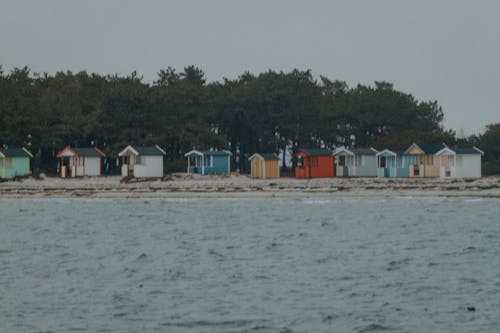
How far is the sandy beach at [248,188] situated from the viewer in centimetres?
5916

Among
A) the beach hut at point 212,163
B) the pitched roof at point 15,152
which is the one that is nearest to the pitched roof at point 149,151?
the beach hut at point 212,163

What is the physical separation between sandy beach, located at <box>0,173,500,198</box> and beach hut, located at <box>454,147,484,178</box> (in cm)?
311

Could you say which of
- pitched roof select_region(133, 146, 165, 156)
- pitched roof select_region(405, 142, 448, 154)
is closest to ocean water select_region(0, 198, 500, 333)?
pitched roof select_region(405, 142, 448, 154)

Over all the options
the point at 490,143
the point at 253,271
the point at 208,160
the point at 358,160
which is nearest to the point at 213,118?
the point at 208,160

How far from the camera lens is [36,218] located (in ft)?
163

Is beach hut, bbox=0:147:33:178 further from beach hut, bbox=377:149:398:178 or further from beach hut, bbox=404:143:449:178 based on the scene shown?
beach hut, bbox=404:143:449:178

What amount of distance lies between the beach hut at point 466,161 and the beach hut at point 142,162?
2241cm

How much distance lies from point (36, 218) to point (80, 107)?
37743 mm

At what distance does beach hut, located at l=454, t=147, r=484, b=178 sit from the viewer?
6906cm

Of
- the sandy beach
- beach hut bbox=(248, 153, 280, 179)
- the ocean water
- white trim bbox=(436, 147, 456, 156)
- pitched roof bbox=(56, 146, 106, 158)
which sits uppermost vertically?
pitched roof bbox=(56, 146, 106, 158)

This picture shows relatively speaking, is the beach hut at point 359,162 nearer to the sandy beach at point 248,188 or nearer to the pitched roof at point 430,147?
the pitched roof at point 430,147

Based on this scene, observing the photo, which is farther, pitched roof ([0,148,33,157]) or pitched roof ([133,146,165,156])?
pitched roof ([133,146,165,156])

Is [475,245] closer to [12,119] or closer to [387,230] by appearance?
[387,230]

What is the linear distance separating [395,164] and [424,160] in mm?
2542
